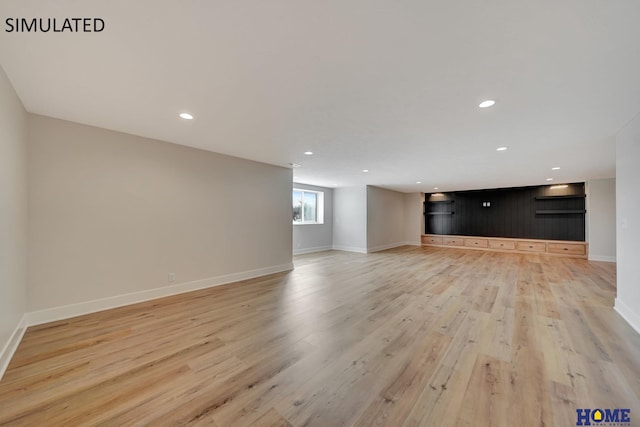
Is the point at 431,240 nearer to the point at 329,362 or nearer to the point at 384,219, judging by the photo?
the point at 384,219

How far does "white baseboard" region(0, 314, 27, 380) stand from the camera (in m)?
1.88

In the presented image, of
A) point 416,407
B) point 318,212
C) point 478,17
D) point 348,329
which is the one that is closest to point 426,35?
point 478,17

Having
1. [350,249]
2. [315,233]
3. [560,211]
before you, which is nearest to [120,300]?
[315,233]

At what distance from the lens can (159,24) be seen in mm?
1379

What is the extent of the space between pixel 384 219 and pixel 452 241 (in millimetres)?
3101

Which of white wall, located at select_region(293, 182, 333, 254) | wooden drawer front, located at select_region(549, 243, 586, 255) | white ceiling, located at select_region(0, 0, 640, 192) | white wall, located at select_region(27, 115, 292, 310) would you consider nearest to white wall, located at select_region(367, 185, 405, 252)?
white wall, located at select_region(293, 182, 333, 254)

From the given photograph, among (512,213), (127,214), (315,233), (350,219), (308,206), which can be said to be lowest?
(315,233)

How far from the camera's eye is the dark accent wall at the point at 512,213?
25.0 ft

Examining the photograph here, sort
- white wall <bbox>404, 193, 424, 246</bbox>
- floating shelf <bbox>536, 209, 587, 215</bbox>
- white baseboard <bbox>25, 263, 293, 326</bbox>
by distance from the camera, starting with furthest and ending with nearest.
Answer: white wall <bbox>404, 193, 424, 246</bbox> → floating shelf <bbox>536, 209, 587, 215</bbox> → white baseboard <bbox>25, 263, 293, 326</bbox>

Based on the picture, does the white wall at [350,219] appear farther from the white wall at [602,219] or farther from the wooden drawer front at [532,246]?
the white wall at [602,219]

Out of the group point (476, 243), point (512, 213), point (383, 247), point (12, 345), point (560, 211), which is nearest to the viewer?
point (12, 345)

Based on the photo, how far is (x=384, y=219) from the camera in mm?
8969

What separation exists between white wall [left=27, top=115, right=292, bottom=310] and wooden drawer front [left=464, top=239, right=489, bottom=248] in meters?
8.42

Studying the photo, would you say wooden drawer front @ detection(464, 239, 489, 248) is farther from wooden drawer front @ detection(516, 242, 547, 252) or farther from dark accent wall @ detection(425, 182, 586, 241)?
wooden drawer front @ detection(516, 242, 547, 252)
